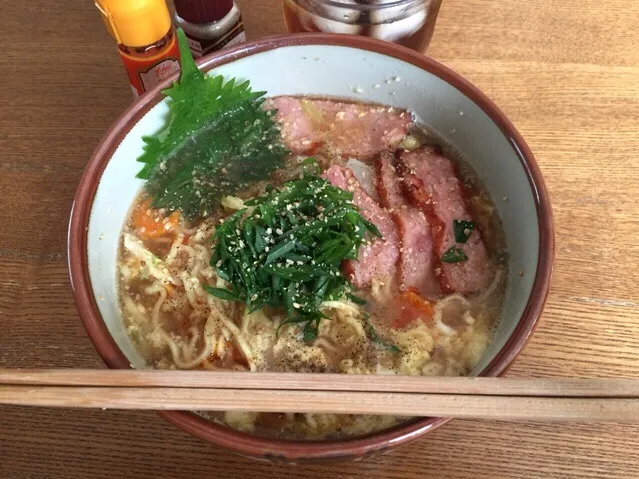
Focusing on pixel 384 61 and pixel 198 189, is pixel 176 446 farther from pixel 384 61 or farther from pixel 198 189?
pixel 384 61

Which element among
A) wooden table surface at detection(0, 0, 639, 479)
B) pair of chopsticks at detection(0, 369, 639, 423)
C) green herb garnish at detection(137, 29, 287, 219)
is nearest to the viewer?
pair of chopsticks at detection(0, 369, 639, 423)

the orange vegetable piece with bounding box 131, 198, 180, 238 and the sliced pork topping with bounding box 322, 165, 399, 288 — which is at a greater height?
the orange vegetable piece with bounding box 131, 198, 180, 238

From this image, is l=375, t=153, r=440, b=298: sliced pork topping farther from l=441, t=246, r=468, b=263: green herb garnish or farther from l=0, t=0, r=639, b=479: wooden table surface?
l=0, t=0, r=639, b=479: wooden table surface

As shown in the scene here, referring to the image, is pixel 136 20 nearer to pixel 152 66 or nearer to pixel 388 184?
pixel 152 66

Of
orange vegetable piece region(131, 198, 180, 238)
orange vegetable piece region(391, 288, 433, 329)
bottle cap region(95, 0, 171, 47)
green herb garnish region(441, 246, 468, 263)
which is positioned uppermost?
bottle cap region(95, 0, 171, 47)

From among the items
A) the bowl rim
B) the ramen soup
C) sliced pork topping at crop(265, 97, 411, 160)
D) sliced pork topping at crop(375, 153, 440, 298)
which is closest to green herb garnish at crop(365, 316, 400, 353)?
the ramen soup

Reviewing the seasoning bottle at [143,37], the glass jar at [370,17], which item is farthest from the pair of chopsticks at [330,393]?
the glass jar at [370,17]
